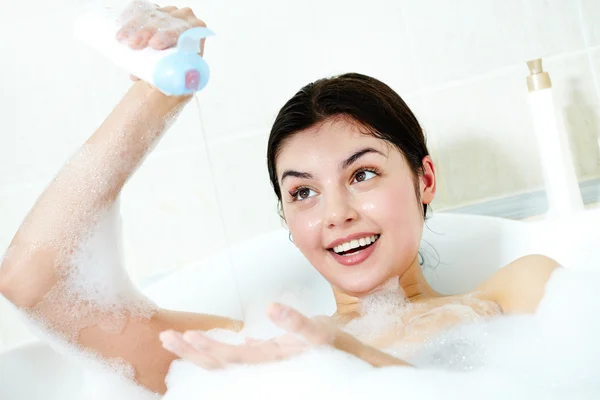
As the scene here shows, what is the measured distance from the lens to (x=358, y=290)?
1.33 m

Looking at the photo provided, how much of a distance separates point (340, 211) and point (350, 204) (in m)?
0.03

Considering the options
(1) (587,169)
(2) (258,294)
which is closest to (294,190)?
(2) (258,294)

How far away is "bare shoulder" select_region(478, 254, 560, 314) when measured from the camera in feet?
3.98

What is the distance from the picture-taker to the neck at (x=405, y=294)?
140cm

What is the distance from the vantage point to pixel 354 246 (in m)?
1.30

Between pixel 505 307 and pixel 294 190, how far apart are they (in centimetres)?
41

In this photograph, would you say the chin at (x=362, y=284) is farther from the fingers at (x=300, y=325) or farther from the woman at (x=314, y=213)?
the fingers at (x=300, y=325)

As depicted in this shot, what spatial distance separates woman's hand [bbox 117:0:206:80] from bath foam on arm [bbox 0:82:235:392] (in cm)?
11

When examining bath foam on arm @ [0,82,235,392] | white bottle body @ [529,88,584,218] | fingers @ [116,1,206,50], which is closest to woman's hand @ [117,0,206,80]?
fingers @ [116,1,206,50]

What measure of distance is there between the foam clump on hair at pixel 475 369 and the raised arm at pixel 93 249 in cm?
12

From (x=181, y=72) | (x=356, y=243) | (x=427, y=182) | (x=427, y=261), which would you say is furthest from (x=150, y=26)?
(x=427, y=261)

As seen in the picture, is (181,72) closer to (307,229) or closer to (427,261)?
(307,229)

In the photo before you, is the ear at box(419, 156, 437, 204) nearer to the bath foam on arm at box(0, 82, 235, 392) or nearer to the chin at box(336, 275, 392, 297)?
the chin at box(336, 275, 392, 297)

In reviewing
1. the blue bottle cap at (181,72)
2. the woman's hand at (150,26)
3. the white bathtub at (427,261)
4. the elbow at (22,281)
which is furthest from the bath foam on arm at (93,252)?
the white bathtub at (427,261)
